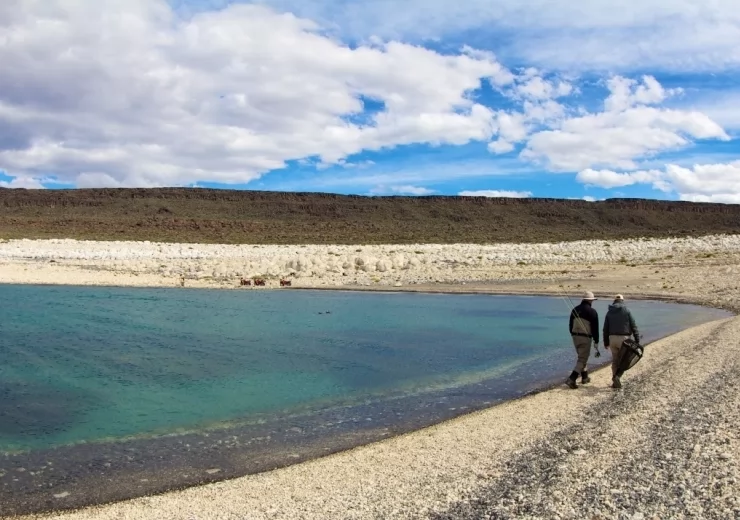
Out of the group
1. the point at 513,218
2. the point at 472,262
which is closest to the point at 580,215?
the point at 513,218

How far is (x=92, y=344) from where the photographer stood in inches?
666

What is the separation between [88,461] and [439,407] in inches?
209

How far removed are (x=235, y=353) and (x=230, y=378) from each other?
8.71 feet

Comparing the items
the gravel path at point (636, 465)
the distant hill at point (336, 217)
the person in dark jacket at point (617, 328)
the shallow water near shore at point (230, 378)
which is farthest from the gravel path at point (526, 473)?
the distant hill at point (336, 217)

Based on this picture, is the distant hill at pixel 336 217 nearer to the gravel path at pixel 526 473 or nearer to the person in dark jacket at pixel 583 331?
the person in dark jacket at pixel 583 331

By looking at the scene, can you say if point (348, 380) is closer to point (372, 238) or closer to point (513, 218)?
point (372, 238)

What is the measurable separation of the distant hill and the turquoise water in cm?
5056

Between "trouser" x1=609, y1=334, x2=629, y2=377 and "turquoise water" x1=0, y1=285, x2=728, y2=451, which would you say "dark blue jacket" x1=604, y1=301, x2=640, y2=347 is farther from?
"turquoise water" x1=0, y1=285, x2=728, y2=451

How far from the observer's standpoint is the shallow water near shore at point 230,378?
8.70 meters

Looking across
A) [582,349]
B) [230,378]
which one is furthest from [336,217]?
[582,349]

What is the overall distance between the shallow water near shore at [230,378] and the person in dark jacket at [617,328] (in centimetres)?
161

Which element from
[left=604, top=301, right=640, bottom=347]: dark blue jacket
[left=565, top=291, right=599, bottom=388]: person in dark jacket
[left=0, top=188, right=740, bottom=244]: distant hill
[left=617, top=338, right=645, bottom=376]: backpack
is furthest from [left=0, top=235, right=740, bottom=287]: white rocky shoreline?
[left=0, top=188, right=740, bottom=244]: distant hill

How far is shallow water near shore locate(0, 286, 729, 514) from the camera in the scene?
343 inches

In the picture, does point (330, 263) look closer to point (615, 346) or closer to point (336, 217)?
point (615, 346)
